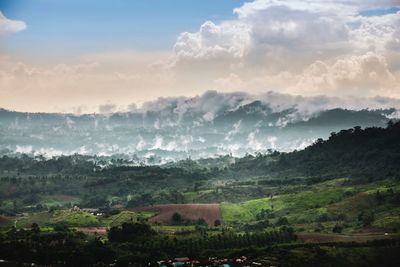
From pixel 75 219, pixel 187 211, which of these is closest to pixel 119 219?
pixel 75 219

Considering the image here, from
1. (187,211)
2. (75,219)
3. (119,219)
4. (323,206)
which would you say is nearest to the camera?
(75,219)

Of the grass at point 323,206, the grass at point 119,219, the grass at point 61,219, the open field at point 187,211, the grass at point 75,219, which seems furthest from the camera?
the open field at point 187,211

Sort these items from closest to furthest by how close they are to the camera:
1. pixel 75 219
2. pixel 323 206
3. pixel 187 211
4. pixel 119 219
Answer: pixel 75 219 < pixel 119 219 < pixel 323 206 < pixel 187 211

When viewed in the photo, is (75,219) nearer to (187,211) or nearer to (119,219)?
(119,219)

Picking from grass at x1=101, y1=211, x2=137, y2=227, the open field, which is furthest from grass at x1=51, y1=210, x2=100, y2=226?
the open field

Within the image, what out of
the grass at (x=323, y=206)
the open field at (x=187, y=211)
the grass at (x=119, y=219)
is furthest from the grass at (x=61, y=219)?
the grass at (x=323, y=206)

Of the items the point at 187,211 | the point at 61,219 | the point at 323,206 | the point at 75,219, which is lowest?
the point at 61,219

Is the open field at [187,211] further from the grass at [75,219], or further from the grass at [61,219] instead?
the grass at [61,219]

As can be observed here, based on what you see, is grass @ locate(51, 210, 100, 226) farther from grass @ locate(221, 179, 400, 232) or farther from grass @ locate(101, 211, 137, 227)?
grass @ locate(221, 179, 400, 232)

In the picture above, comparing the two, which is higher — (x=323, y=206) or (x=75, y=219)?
(x=323, y=206)
